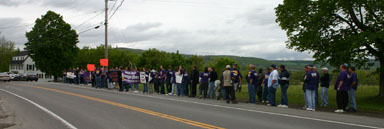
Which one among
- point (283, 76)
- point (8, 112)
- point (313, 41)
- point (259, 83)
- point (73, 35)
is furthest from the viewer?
point (73, 35)

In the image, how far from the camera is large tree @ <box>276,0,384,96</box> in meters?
18.0

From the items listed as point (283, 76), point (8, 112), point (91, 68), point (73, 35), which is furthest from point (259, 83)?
point (73, 35)

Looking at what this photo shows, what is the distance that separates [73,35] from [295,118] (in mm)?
58804

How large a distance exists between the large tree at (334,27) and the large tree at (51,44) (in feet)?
163

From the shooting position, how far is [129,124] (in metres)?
9.53

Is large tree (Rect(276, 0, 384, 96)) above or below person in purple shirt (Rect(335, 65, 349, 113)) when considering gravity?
above

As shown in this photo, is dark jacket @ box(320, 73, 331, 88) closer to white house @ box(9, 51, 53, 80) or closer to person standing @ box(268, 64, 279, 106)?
person standing @ box(268, 64, 279, 106)

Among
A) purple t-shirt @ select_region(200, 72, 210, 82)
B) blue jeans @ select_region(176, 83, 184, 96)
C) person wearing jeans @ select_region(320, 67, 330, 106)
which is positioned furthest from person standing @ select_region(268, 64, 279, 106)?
blue jeans @ select_region(176, 83, 184, 96)

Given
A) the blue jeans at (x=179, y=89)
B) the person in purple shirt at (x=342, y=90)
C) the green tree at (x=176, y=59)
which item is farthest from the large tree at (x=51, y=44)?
the green tree at (x=176, y=59)

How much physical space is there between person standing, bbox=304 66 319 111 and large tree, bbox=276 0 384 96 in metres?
4.19

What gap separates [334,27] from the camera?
67.8ft

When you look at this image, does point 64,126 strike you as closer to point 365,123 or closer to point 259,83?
point 365,123

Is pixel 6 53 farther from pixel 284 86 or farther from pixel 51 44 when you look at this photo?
pixel 284 86

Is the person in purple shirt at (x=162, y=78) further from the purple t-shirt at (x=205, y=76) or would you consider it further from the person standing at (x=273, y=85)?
the person standing at (x=273, y=85)
